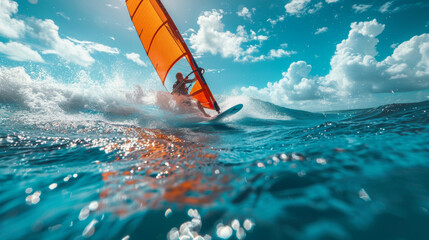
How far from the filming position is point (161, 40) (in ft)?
32.1

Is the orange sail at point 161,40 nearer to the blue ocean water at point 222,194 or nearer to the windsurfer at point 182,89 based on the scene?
the windsurfer at point 182,89

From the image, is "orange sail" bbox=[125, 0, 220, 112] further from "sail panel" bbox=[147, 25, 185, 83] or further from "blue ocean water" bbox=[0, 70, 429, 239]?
"blue ocean water" bbox=[0, 70, 429, 239]

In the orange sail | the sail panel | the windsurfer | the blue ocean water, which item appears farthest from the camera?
the sail panel

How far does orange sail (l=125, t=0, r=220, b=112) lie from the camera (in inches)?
337

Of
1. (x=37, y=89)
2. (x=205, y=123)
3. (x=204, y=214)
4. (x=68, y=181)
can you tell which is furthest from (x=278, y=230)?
(x=37, y=89)

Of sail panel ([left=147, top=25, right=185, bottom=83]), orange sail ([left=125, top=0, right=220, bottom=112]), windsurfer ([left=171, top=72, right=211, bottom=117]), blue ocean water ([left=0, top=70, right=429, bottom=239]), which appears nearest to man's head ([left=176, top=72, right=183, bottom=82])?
windsurfer ([left=171, top=72, right=211, bottom=117])

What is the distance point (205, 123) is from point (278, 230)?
608 cm

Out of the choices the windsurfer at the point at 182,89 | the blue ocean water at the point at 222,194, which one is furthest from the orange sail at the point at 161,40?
the blue ocean water at the point at 222,194

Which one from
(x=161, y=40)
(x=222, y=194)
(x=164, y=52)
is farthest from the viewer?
(x=164, y=52)

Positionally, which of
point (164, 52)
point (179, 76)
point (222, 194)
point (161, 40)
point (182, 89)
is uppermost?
point (161, 40)

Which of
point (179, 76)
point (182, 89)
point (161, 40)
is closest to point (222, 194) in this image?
point (182, 89)

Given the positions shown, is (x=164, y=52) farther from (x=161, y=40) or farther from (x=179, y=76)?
(x=179, y=76)

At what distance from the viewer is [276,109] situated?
10219 millimetres

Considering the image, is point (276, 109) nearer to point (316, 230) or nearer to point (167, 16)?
point (167, 16)
